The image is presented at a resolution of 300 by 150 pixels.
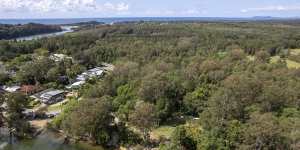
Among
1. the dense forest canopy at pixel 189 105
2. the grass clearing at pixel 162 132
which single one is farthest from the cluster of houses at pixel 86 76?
the grass clearing at pixel 162 132

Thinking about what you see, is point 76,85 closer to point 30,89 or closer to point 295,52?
point 30,89

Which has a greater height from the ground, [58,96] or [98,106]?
[98,106]

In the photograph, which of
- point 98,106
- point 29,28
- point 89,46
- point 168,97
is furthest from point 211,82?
point 29,28

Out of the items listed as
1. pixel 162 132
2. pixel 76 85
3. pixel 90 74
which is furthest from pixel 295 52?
pixel 162 132

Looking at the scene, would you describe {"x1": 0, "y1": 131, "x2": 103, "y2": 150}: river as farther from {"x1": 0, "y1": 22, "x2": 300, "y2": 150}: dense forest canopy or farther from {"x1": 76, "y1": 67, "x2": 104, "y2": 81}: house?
{"x1": 76, "y1": 67, "x2": 104, "y2": 81}: house

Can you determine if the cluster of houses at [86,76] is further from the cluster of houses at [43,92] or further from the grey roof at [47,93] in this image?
the grey roof at [47,93]

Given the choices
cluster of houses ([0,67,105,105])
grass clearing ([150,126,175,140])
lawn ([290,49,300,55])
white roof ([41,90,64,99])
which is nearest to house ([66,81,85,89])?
cluster of houses ([0,67,105,105])

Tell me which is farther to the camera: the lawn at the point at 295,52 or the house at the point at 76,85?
the lawn at the point at 295,52

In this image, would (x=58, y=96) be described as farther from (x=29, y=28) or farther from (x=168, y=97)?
(x=29, y=28)
